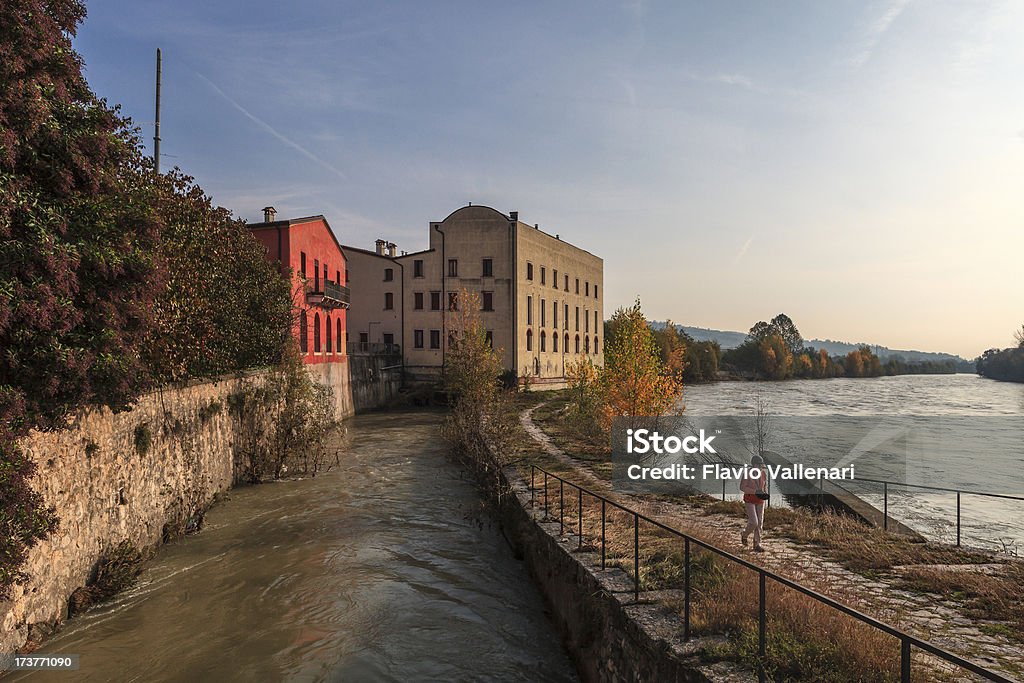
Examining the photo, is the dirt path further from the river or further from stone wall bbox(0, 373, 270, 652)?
stone wall bbox(0, 373, 270, 652)

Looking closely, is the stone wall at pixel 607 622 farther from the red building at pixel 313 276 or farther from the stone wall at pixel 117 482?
the red building at pixel 313 276

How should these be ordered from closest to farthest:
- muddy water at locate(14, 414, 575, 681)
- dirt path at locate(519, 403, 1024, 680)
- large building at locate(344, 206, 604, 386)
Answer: dirt path at locate(519, 403, 1024, 680) → muddy water at locate(14, 414, 575, 681) → large building at locate(344, 206, 604, 386)

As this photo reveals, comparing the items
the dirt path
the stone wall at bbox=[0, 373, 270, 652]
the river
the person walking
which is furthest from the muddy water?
the river

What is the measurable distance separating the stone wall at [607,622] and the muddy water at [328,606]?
0.46 meters

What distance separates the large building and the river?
44.7 feet

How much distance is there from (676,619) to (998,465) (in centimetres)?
2959

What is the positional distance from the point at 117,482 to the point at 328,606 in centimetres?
405

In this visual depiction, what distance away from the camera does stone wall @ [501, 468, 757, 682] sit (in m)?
5.39

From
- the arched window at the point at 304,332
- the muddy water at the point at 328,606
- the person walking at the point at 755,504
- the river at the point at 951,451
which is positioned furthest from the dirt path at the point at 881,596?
the arched window at the point at 304,332

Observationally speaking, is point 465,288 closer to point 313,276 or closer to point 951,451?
point 313,276

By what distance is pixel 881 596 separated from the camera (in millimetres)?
7215

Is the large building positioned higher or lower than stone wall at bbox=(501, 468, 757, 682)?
higher

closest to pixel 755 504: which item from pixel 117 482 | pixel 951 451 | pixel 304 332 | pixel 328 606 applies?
pixel 328 606

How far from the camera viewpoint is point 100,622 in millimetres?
8617
